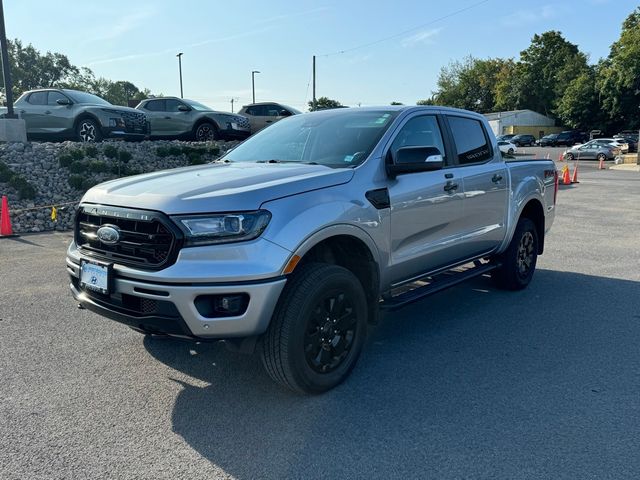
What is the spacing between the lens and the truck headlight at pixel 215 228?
3.08 m

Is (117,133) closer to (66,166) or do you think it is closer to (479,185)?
(66,166)

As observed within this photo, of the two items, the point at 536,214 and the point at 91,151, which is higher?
the point at 91,151

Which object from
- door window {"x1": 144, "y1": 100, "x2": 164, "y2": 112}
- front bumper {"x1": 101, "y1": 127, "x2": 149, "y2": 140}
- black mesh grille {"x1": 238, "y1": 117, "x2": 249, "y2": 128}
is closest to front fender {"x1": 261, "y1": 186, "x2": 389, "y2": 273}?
front bumper {"x1": 101, "y1": 127, "x2": 149, "y2": 140}

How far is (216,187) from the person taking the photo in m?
3.31

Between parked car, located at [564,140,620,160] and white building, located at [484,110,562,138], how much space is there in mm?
35909

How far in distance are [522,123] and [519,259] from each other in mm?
81960

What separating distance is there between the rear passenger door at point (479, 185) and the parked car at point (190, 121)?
12.1m

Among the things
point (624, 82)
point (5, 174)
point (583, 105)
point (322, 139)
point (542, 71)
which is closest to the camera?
point (322, 139)

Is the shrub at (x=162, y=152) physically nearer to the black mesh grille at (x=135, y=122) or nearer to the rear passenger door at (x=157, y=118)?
the black mesh grille at (x=135, y=122)

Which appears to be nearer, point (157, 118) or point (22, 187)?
point (22, 187)

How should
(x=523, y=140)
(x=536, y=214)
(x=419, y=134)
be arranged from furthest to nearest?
(x=523, y=140)
(x=536, y=214)
(x=419, y=134)

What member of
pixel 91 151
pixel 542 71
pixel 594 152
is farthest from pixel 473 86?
pixel 91 151

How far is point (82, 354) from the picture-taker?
4301 millimetres

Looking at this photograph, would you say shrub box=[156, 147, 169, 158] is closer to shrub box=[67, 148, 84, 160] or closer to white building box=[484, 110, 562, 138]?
shrub box=[67, 148, 84, 160]
